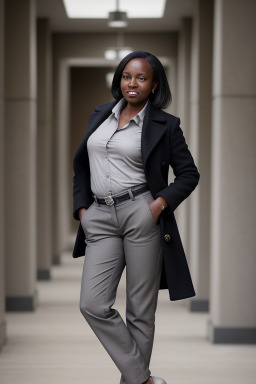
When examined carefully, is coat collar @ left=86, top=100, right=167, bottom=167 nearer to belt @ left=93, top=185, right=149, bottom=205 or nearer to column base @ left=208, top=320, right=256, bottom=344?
belt @ left=93, top=185, right=149, bottom=205

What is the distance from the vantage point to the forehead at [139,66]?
3498 mm

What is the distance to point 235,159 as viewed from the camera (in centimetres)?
583

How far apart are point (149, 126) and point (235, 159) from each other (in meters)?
2.44

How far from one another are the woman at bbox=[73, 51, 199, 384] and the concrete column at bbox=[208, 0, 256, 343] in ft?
7.45

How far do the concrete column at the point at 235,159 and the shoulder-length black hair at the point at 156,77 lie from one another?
2.26 m

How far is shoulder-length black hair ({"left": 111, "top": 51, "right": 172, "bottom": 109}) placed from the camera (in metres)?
3.54

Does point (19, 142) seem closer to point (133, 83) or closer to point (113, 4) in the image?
point (113, 4)

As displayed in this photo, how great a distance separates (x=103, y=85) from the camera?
1767cm

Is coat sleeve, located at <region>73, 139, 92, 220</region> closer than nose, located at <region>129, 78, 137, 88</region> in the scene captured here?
No

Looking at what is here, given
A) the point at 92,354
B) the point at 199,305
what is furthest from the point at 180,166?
the point at 199,305

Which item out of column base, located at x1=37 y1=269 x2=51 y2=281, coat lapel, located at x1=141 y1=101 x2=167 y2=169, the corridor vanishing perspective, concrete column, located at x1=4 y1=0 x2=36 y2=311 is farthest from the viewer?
column base, located at x1=37 y1=269 x2=51 y2=281

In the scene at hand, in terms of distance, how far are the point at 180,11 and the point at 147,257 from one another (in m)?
6.57

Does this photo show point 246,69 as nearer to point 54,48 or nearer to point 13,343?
point 13,343

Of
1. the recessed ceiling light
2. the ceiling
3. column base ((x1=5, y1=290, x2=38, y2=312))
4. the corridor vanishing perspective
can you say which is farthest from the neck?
the recessed ceiling light
